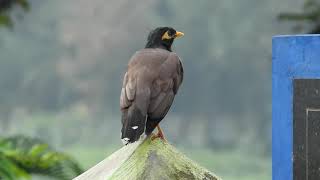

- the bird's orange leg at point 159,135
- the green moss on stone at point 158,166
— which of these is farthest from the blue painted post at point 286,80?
the green moss on stone at point 158,166

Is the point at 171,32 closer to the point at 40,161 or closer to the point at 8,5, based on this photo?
the point at 40,161

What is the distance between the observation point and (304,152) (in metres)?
4.67

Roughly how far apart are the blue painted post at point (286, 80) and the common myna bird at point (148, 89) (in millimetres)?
532

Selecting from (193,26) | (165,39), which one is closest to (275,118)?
(165,39)

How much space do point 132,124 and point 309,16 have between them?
6.20 metres

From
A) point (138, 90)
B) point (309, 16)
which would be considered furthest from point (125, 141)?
point (309, 16)

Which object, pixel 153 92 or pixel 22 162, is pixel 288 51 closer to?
pixel 153 92

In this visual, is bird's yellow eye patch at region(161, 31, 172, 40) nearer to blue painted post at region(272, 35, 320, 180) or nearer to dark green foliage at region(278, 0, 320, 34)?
blue painted post at region(272, 35, 320, 180)

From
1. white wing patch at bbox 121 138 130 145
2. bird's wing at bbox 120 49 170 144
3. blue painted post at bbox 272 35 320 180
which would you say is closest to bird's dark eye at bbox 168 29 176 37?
bird's wing at bbox 120 49 170 144

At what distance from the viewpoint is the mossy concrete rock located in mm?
3436

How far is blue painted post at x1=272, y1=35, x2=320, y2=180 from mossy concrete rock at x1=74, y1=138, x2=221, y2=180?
1219 millimetres

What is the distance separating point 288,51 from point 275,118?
1.10 feet

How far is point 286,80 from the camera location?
4.75 m

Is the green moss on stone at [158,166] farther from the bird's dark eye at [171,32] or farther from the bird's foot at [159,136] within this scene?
the bird's dark eye at [171,32]
